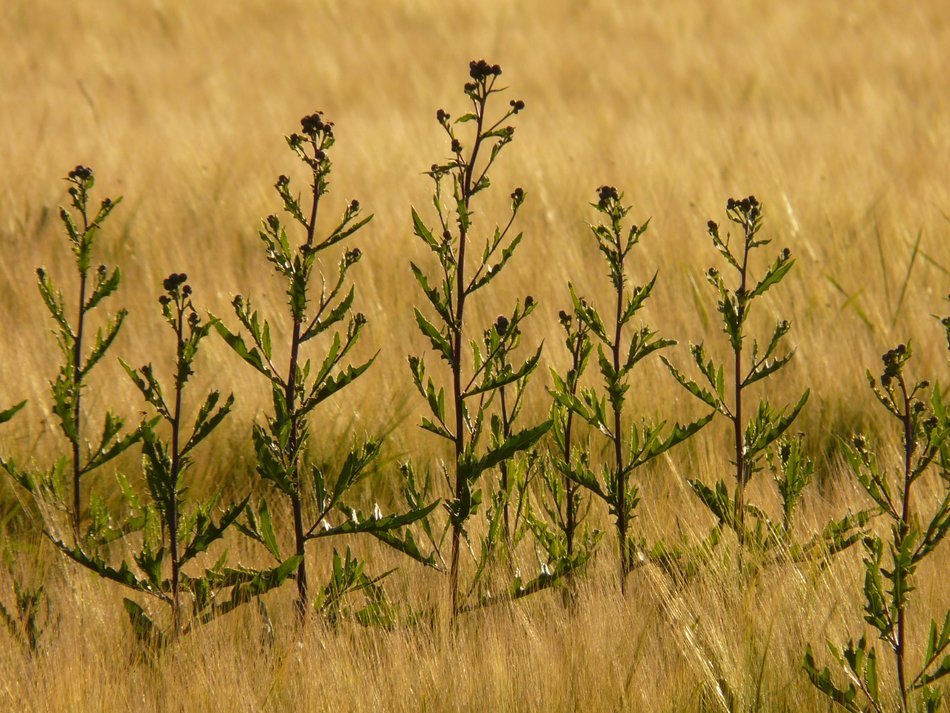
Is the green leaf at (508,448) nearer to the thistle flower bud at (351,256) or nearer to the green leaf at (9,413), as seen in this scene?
the thistle flower bud at (351,256)

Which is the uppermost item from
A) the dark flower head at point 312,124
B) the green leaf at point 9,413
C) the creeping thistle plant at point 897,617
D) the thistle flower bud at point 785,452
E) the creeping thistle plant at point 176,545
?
the dark flower head at point 312,124

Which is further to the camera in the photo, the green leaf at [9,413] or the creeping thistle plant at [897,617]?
the green leaf at [9,413]

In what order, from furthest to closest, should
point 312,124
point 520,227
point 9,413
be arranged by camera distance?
point 520,227 → point 9,413 → point 312,124

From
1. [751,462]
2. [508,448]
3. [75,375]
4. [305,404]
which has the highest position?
[75,375]

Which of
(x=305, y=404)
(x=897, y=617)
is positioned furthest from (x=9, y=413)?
(x=897, y=617)

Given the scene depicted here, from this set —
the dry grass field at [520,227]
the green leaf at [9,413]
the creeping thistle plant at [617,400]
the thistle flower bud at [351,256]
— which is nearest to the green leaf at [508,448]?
the creeping thistle plant at [617,400]

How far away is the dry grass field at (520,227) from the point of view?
1572 mm

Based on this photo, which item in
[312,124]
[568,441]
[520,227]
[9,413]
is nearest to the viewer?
[312,124]

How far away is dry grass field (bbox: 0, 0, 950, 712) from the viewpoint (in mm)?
1572

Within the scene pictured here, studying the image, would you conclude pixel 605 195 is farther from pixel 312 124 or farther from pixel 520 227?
pixel 520 227

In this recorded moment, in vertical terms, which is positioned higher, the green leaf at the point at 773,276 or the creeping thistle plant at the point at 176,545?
the green leaf at the point at 773,276

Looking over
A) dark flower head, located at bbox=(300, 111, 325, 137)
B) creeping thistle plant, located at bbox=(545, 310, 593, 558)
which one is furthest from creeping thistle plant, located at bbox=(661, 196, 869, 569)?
dark flower head, located at bbox=(300, 111, 325, 137)

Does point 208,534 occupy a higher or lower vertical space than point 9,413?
lower

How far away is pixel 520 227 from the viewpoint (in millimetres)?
3434
